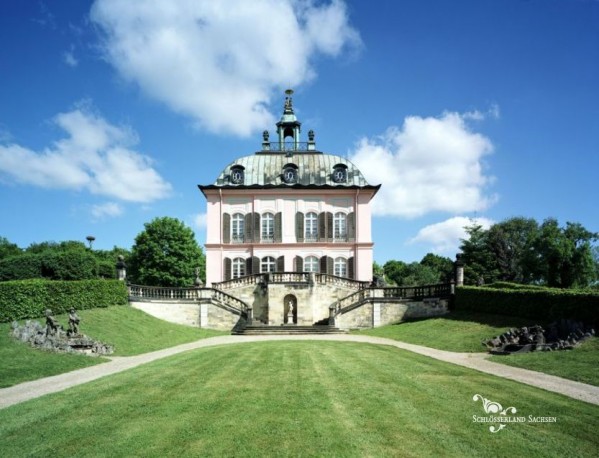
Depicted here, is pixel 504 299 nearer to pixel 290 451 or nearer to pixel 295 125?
pixel 290 451

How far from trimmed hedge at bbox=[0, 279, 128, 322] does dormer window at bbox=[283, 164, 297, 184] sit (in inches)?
712

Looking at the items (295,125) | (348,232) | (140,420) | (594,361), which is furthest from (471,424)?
(295,125)

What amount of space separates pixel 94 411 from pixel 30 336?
11.0 m

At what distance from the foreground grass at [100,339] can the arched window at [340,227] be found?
15.0m

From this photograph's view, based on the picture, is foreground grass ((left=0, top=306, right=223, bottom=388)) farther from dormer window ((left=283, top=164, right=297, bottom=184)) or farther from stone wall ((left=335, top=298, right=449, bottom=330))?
dormer window ((left=283, top=164, right=297, bottom=184))

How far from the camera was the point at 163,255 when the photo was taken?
5344cm

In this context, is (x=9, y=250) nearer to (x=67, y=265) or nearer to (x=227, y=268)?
(x=67, y=265)

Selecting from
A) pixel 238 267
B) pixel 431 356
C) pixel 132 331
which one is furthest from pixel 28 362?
pixel 238 267

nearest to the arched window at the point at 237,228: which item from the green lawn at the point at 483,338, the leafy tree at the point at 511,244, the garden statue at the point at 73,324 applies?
the green lawn at the point at 483,338

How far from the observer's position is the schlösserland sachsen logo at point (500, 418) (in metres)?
8.06

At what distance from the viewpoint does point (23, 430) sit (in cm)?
805

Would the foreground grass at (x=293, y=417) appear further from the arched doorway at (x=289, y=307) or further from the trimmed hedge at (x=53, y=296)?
the arched doorway at (x=289, y=307)

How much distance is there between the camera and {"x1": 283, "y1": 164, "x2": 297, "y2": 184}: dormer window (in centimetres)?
4134

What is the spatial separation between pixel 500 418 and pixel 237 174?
35.8 metres
